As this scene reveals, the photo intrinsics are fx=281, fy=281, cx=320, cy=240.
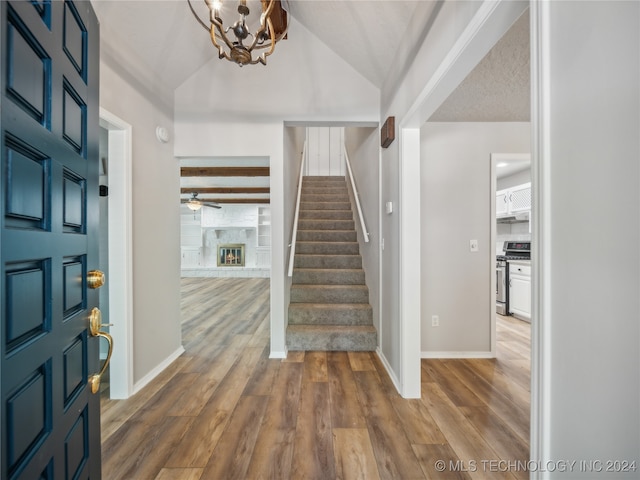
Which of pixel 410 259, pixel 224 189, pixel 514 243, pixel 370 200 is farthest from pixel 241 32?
pixel 224 189

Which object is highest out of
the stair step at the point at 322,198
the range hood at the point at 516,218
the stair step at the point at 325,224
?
the stair step at the point at 322,198

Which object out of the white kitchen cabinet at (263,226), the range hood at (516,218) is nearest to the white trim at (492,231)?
the range hood at (516,218)

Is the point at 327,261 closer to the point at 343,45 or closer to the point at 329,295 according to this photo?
the point at 329,295

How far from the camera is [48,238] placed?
0.70m

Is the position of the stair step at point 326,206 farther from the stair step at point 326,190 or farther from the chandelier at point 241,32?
the chandelier at point 241,32

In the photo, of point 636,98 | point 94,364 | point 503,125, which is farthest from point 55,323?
point 503,125

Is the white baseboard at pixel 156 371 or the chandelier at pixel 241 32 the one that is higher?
the chandelier at pixel 241 32

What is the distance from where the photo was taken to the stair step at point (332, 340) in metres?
3.02

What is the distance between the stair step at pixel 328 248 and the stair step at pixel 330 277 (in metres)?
0.47

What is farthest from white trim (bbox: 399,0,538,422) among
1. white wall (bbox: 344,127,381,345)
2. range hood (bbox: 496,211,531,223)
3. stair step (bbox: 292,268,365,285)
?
range hood (bbox: 496,211,531,223)

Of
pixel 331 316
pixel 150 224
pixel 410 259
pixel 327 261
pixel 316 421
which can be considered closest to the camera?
pixel 316 421

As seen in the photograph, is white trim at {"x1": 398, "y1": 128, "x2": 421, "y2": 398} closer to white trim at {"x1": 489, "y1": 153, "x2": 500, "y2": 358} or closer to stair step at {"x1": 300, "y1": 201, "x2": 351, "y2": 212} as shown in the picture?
white trim at {"x1": 489, "y1": 153, "x2": 500, "y2": 358}

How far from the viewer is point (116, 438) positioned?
5.63ft

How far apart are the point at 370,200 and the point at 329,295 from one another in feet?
4.13
